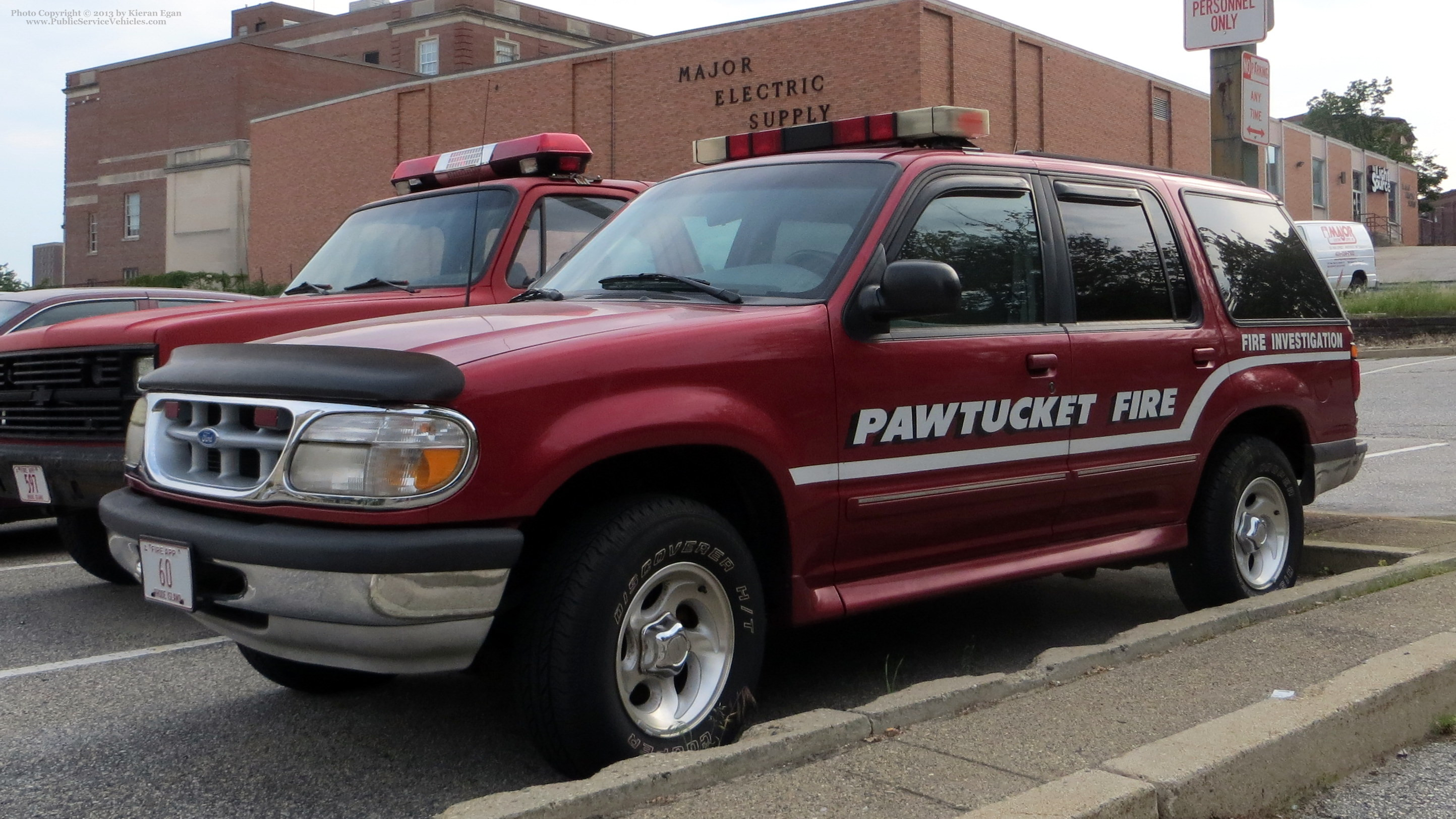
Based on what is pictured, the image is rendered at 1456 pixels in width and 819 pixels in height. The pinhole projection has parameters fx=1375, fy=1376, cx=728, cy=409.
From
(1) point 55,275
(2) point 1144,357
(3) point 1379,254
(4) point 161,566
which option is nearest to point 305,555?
(4) point 161,566

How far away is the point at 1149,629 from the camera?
4.57m

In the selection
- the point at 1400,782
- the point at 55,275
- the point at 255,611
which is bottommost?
the point at 1400,782

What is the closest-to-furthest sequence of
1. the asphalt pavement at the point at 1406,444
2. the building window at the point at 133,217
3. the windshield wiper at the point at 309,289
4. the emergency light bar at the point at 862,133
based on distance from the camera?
the emergency light bar at the point at 862,133 < the windshield wiper at the point at 309,289 < the asphalt pavement at the point at 1406,444 < the building window at the point at 133,217

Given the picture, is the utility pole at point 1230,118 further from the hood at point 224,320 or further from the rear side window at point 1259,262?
the hood at point 224,320

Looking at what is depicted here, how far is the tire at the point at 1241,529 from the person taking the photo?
552 cm

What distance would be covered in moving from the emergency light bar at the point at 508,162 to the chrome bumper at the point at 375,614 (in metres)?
3.96

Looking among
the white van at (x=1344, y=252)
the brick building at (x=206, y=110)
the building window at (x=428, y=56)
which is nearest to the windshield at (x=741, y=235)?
the white van at (x=1344, y=252)

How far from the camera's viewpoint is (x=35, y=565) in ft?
25.9

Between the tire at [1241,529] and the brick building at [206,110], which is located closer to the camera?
the tire at [1241,529]

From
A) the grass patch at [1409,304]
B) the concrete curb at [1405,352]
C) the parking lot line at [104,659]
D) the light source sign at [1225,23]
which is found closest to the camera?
the parking lot line at [104,659]

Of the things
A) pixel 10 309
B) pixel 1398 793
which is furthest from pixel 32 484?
pixel 1398 793

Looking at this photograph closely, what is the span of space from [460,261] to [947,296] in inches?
129

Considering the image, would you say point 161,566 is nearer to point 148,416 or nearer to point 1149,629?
point 148,416

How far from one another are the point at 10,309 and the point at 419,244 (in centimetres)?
355
